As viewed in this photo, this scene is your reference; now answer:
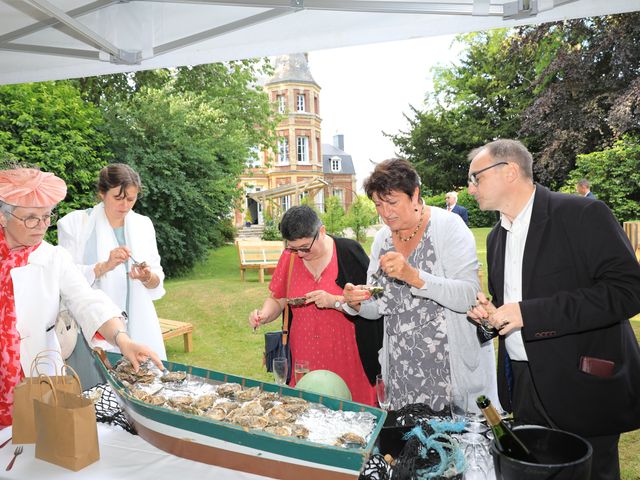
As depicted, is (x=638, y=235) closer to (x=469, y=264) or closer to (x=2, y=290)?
(x=469, y=264)

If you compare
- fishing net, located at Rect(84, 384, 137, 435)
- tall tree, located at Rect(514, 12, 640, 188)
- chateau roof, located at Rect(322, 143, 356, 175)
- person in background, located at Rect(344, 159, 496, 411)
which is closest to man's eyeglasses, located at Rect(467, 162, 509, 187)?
person in background, located at Rect(344, 159, 496, 411)

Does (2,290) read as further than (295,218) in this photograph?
No

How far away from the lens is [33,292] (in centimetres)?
233

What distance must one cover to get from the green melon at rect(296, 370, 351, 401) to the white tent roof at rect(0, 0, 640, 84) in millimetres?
1967

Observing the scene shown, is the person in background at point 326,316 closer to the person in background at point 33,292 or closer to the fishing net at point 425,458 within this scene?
the person in background at point 33,292

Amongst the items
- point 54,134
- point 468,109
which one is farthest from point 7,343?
point 468,109

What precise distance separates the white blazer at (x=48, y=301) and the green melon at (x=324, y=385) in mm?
951

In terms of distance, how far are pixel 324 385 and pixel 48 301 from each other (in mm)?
1293

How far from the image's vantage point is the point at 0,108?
779 cm

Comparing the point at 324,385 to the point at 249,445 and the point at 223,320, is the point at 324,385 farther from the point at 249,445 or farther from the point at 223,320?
the point at 223,320

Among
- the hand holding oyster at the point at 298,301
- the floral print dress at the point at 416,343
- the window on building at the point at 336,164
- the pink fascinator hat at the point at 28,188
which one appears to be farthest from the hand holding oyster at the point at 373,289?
the window on building at the point at 336,164

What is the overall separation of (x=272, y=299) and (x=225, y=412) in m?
1.36

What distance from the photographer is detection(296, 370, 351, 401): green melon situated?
2.08 metres

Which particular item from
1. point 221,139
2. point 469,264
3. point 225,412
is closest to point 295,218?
point 469,264
